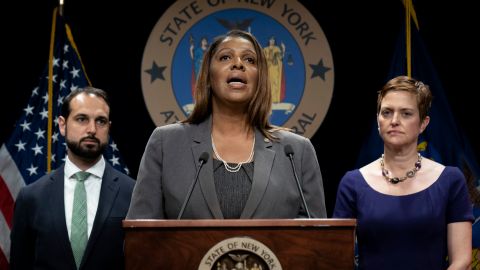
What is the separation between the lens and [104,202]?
125 inches

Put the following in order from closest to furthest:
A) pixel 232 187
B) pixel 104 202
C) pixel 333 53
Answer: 1. pixel 232 187
2. pixel 104 202
3. pixel 333 53

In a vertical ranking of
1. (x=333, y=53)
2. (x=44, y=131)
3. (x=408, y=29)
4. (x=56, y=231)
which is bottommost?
(x=56, y=231)

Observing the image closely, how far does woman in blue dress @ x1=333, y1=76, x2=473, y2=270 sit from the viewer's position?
265 cm

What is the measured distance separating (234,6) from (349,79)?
2.98 ft

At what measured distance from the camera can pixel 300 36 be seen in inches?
183

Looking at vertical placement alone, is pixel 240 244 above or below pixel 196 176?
below

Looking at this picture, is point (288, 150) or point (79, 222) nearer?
point (288, 150)

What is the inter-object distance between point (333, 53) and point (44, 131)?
1919mm

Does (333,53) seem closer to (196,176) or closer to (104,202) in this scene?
(104,202)

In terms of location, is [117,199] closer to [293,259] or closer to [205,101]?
[205,101]

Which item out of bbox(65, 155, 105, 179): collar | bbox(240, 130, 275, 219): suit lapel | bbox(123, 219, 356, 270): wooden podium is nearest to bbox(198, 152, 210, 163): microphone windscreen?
bbox(240, 130, 275, 219): suit lapel

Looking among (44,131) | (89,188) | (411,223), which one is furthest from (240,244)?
(44,131)

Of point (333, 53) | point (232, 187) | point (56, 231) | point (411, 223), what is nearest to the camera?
point (232, 187)

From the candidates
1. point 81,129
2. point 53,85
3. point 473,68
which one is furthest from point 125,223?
point 473,68
